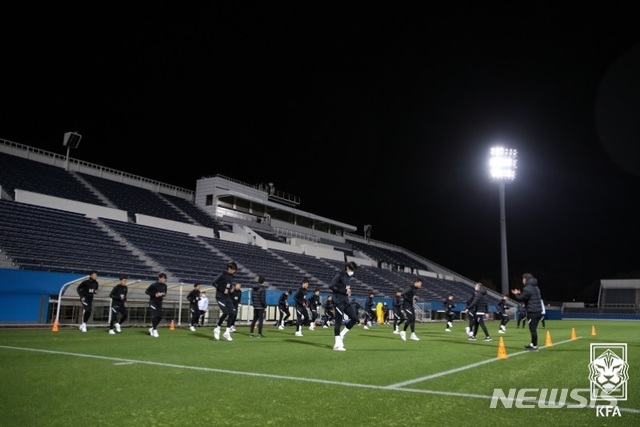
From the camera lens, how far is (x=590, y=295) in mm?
98000

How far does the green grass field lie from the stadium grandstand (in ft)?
41.7

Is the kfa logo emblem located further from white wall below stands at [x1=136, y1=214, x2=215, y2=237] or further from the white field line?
white wall below stands at [x1=136, y1=214, x2=215, y2=237]

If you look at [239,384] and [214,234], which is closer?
[239,384]

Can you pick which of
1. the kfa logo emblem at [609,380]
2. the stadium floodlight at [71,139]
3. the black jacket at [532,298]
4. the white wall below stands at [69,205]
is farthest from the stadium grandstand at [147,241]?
the kfa logo emblem at [609,380]

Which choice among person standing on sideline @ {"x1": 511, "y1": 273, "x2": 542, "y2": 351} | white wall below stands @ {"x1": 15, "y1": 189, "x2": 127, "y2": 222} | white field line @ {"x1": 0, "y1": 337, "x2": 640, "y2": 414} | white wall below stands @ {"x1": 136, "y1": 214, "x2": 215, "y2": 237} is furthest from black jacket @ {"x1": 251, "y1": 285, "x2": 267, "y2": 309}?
white wall below stands @ {"x1": 136, "y1": 214, "x2": 215, "y2": 237}

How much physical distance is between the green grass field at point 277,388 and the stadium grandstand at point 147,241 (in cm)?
1270

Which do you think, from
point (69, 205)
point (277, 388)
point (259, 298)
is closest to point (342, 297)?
point (277, 388)

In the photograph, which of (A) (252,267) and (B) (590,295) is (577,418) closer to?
(A) (252,267)

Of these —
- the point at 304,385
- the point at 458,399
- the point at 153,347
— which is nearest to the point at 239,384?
the point at 304,385

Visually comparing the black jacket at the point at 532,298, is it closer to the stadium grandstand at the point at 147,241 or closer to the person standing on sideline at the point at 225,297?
the person standing on sideline at the point at 225,297

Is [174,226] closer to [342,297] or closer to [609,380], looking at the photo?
[342,297]

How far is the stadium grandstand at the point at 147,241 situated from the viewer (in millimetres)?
22797

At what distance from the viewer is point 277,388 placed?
616cm

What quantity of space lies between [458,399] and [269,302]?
24756mm
